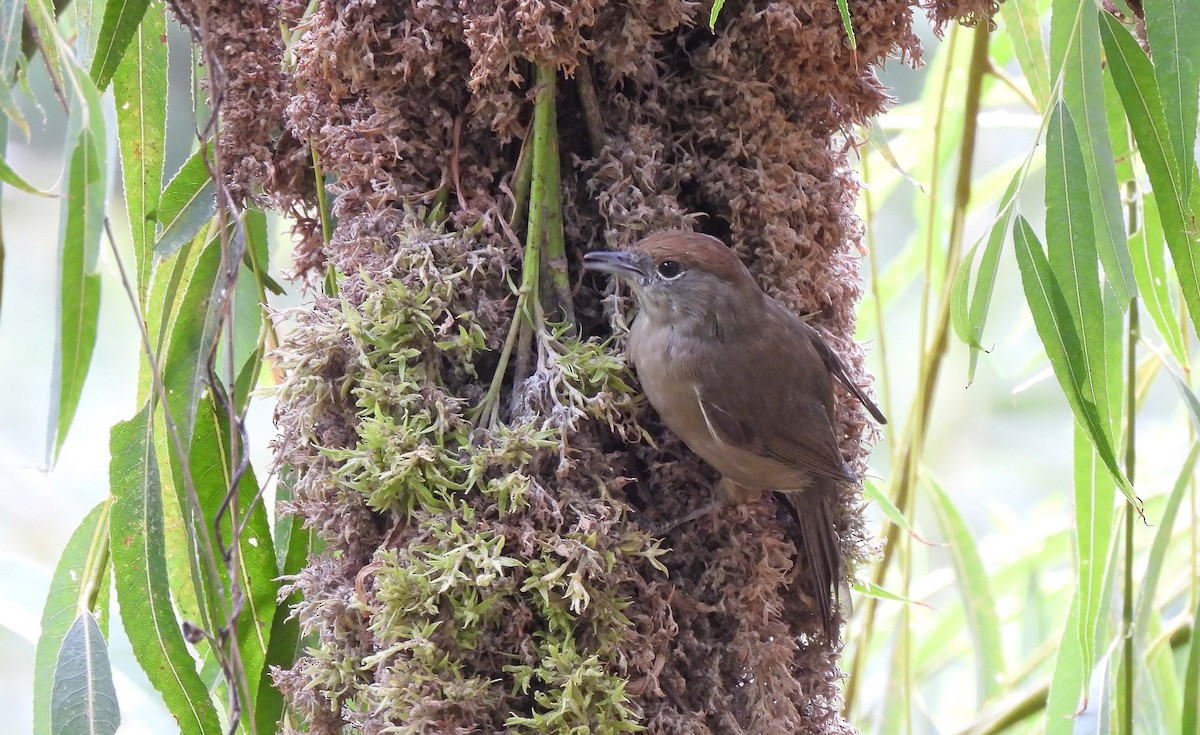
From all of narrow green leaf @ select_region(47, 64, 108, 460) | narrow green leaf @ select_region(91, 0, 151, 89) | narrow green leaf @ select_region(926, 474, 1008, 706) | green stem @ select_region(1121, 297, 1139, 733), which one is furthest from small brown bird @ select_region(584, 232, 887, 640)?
narrow green leaf @ select_region(926, 474, 1008, 706)

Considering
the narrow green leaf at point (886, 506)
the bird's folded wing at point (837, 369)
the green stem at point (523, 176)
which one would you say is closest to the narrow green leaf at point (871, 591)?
the narrow green leaf at point (886, 506)

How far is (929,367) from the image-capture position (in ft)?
7.34

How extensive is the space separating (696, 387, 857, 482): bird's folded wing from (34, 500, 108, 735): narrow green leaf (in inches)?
38.1

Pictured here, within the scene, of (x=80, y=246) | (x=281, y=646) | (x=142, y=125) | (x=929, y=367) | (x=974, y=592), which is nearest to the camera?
(x=80, y=246)

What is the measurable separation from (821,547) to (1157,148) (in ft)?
2.33

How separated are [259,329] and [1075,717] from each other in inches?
59.2

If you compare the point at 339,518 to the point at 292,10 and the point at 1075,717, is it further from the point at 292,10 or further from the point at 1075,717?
the point at 1075,717

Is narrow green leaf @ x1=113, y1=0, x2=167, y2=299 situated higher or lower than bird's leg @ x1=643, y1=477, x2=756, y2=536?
higher

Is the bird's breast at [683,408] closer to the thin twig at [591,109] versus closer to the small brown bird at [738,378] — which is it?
the small brown bird at [738,378]

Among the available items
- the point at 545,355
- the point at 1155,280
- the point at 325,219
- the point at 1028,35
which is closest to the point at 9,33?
the point at 325,219

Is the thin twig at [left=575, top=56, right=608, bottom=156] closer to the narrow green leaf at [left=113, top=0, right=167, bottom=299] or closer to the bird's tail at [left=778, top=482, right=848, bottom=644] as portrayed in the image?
the bird's tail at [left=778, top=482, right=848, bottom=644]

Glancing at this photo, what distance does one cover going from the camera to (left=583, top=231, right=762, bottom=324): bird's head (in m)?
1.44

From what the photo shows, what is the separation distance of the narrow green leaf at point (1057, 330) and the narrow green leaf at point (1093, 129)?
0.04 meters

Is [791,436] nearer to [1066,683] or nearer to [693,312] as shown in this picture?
[693,312]
